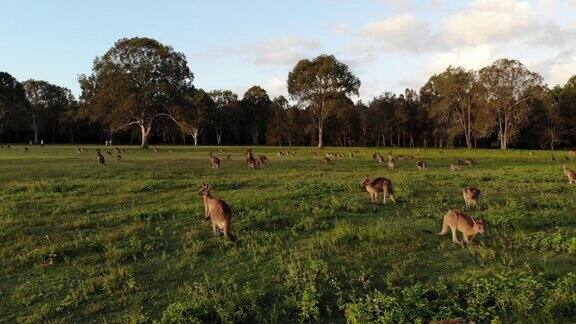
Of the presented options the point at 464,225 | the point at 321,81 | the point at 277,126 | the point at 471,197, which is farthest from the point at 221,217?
the point at 277,126

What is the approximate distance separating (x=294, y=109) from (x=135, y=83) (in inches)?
1786

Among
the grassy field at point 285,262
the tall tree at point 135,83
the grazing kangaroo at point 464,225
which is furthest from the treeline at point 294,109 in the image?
the grazing kangaroo at point 464,225

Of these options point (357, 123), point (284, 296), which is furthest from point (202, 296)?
point (357, 123)

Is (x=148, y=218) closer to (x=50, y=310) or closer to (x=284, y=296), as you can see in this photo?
(x=50, y=310)

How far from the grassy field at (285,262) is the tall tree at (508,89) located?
197 ft

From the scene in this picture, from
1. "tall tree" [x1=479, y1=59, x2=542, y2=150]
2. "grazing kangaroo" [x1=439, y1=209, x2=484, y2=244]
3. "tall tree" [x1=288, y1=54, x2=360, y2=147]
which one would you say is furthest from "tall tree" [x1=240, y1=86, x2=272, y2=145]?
"grazing kangaroo" [x1=439, y1=209, x2=484, y2=244]

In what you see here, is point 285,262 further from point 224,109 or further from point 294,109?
point 224,109

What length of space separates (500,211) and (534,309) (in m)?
7.00

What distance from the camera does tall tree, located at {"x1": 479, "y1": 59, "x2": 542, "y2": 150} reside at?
71375 millimetres

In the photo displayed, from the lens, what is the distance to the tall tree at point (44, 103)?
3937 inches

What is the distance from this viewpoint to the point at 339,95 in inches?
3049

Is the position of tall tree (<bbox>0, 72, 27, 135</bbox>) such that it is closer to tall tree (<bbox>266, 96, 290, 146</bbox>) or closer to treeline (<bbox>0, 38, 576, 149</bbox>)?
treeline (<bbox>0, 38, 576, 149</bbox>)

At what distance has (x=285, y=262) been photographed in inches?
397

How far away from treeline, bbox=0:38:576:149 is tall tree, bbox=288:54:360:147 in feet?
0.52
